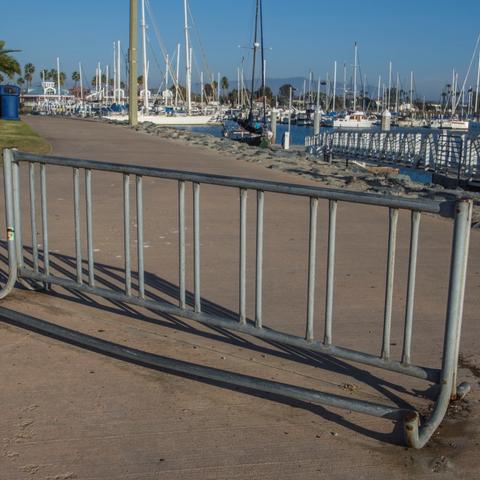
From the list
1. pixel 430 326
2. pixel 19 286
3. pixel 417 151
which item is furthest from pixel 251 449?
pixel 417 151

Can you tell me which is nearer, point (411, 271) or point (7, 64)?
point (411, 271)

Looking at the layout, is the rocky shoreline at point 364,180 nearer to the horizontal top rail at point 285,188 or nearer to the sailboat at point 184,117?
the horizontal top rail at point 285,188

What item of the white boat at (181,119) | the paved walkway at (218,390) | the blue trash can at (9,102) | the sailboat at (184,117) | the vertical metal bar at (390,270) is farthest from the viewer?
the white boat at (181,119)

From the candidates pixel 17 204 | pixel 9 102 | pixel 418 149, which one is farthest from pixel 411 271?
pixel 9 102

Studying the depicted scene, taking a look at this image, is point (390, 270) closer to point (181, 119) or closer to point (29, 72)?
point (181, 119)

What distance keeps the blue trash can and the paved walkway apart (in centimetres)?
3238

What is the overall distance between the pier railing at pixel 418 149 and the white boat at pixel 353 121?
5594 centimetres

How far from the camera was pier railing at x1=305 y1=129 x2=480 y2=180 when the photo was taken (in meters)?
21.7

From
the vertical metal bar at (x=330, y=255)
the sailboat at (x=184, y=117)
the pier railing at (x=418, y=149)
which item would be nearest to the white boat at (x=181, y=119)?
the sailboat at (x=184, y=117)

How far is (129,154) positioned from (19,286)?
16164 millimetres

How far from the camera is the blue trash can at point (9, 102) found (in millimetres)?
38719

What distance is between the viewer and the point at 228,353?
529 cm

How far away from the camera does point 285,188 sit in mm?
4859

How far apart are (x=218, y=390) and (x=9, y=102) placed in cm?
3744
